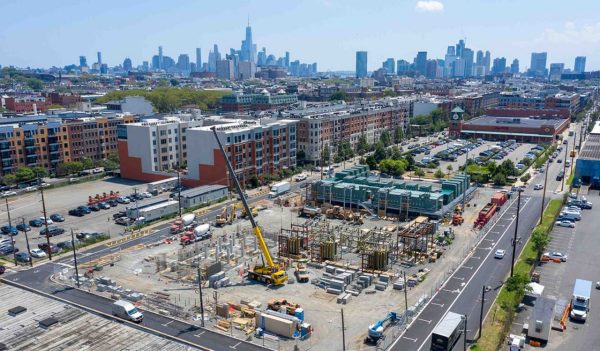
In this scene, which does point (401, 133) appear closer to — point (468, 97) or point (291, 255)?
point (468, 97)

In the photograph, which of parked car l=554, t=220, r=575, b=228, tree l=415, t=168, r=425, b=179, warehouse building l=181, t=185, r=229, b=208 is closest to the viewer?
parked car l=554, t=220, r=575, b=228

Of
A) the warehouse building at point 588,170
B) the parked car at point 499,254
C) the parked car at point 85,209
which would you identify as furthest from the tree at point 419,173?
the parked car at point 85,209

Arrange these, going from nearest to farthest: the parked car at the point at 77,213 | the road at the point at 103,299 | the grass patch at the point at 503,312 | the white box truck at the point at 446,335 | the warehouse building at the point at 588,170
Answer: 1. the white box truck at the point at 446,335
2. the grass patch at the point at 503,312
3. the road at the point at 103,299
4. the parked car at the point at 77,213
5. the warehouse building at the point at 588,170

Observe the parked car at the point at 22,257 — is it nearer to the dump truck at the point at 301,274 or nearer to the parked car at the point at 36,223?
the parked car at the point at 36,223

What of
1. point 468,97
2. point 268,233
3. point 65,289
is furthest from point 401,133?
point 65,289

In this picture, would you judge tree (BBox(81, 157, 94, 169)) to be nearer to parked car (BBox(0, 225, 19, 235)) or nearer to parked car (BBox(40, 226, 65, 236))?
parked car (BBox(0, 225, 19, 235))

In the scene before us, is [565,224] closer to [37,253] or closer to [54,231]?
[37,253]

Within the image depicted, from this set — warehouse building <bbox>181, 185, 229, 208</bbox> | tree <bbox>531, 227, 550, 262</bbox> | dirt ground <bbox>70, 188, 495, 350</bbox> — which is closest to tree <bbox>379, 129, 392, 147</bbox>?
warehouse building <bbox>181, 185, 229, 208</bbox>
